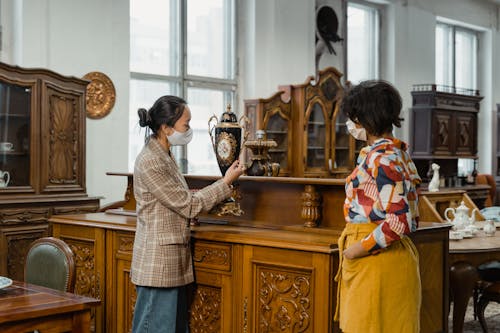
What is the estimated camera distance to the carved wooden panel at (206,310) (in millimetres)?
3744

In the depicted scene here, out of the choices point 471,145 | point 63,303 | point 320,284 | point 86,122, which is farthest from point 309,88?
point 63,303

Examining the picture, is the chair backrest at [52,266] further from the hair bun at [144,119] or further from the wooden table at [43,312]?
the hair bun at [144,119]

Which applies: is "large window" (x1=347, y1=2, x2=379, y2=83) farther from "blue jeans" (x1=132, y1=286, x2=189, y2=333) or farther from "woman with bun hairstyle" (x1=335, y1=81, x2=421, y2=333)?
"woman with bun hairstyle" (x1=335, y1=81, x2=421, y2=333)

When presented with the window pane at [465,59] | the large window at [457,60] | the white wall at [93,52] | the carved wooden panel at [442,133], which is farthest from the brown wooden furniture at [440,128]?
the white wall at [93,52]

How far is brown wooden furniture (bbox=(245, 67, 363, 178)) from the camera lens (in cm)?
842

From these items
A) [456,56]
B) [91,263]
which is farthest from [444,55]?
[91,263]

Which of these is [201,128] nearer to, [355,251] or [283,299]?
[283,299]

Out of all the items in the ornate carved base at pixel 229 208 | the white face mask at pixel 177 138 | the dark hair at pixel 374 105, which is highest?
the dark hair at pixel 374 105

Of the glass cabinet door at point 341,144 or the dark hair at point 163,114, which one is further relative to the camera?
the glass cabinet door at point 341,144

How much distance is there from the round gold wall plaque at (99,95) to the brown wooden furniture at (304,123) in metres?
1.82

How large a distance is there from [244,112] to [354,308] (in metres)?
5.99

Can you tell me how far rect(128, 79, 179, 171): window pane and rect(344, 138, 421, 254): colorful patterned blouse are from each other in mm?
5061

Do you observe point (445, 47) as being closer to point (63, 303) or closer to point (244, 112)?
point (244, 112)

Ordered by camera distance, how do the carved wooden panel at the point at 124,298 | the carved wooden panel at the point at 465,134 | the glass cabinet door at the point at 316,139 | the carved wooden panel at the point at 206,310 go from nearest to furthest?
the carved wooden panel at the point at 206,310 → the carved wooden panel at the point at 124,298 → the glass cabinet door at the point at 316,139 → the carved wooden panel at the point at 465,134
